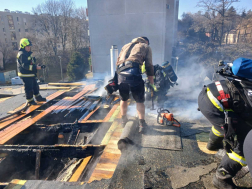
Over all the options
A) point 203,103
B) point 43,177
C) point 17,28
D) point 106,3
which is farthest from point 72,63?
point 203,103

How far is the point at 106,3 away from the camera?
14211 mm

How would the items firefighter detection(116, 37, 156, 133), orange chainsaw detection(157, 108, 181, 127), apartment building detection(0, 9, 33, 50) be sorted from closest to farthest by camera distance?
1. firefighter detection(116, 37, 156, 133)
2. orange chainsaw detection(157, 108, 181, 127)
3. apartment building detection(0, 9, 33, 50)

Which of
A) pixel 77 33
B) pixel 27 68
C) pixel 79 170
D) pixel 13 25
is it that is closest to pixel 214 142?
pixel 79 170

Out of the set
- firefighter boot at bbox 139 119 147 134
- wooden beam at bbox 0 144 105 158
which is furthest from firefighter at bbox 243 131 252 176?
wooden beam at bbox 0 144 105 158

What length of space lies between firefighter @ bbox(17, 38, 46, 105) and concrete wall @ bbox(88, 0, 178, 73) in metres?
10.3

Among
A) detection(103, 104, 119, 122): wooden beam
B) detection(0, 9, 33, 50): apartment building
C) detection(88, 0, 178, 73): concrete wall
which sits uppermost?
detection(0, 9, 33, 50): apartment building

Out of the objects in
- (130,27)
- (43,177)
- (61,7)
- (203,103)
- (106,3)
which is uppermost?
(61,7)

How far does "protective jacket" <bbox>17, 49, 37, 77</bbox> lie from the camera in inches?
204

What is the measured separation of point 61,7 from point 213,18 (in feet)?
112

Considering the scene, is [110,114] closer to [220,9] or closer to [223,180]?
[223,180]

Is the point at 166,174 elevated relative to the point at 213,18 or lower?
lower

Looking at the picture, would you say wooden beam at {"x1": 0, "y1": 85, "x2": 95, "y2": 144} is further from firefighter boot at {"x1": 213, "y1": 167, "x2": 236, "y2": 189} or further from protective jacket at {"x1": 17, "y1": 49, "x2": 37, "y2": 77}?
firefighter boot at {"x1": 213, "y1": 167, "x2": 236, "y2": 189}

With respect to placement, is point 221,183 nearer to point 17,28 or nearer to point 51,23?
point 51,23

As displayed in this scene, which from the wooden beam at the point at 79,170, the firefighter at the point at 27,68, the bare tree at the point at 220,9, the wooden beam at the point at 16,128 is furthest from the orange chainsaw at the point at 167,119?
the bare tree at the point at 220,9
